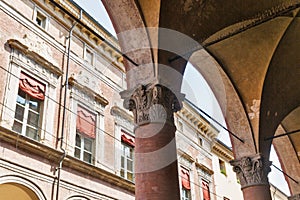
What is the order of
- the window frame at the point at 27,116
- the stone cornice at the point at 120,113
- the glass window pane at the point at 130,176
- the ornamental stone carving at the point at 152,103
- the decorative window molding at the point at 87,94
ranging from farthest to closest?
the stone cornice at the point at 120,113 < the glass window pane at the point at 130,176 < the decorative window molding at the point at 87,94 < the window frame at the point at 27,116 < the ornamental stone carving at the point at 152,103

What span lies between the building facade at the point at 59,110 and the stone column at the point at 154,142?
361cm

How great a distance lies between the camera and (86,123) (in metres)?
10.2

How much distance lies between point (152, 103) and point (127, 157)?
24.8 ft

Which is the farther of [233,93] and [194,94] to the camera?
[194,94]

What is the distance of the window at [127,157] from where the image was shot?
11.1 meters

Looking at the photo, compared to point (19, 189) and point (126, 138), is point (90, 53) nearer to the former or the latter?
point (126, 138)

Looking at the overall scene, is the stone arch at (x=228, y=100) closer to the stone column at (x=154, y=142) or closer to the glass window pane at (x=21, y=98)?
the stone column at (x=154, y=142)

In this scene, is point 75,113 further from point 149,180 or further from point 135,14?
point 149,180

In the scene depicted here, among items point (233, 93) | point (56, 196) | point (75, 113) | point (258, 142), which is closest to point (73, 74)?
point (75, 113)

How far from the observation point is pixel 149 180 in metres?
3.70

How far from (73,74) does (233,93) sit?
4.83 metres

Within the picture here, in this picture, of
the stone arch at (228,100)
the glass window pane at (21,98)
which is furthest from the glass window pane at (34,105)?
the stone arch at (228,100)

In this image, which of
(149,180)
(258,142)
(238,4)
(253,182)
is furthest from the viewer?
(258,142)

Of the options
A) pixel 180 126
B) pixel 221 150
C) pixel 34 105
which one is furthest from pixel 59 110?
pixel 221 150
